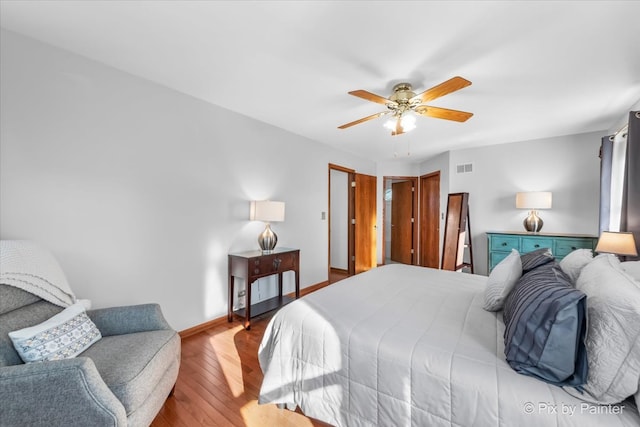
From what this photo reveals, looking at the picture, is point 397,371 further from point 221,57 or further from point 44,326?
point 221,57

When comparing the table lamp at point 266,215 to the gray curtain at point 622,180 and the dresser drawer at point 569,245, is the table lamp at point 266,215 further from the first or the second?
the dresser drawer at point 569,245

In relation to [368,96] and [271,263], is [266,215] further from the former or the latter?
[368,96]

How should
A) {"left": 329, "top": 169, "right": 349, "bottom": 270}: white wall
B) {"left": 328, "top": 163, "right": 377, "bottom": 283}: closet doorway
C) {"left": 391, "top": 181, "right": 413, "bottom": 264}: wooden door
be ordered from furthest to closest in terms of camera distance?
1. {"left": 391, "top": 181, "right": 413, "bottom": 264}: wooden door
2. {"left": 329, "top": 169, "right": 349, "bottom": 270}: white wall
3. {"left": 328, "top": 163, "right": 377, "bottom": 283}: closet doorway

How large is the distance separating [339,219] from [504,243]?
2695 mm

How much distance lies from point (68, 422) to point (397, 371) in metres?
1.35

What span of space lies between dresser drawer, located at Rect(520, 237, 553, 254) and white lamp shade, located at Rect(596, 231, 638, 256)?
1.32 meters

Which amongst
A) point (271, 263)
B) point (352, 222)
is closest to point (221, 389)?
point (271, 263)

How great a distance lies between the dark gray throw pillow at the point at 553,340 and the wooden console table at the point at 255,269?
2220mm

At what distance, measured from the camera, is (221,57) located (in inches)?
76.4

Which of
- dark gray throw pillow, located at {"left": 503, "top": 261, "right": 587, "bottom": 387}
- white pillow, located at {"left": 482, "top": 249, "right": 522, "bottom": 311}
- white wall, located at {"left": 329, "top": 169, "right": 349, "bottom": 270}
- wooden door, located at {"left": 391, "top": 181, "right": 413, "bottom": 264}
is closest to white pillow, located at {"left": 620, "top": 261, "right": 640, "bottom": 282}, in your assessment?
white pillow, located at {"left": 482, "top": 249, "right": 522, "bottom": 311}

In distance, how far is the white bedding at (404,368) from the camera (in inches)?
37.8

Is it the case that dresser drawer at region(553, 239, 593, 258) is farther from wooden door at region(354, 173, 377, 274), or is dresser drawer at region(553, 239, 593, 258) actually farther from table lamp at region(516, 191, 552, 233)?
wooden door at region(354, 173, 377, 274)

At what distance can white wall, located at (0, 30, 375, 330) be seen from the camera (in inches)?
69.3

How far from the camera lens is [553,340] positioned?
99cm
